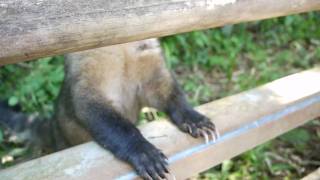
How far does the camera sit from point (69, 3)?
1.39 metres

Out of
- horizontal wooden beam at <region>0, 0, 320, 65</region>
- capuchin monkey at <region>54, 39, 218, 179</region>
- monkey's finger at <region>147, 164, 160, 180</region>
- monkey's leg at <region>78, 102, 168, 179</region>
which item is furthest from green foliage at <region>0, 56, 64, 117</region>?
horizontal wooden beam at <region>0, 0, 320, 65</region>

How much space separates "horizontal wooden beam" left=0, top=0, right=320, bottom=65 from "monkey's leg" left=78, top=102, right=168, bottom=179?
2.21ft

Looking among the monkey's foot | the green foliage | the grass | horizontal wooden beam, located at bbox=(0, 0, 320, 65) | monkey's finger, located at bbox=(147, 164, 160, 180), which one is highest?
horizontal wooden beam, located at bbox=(0, 0, 320, 65)

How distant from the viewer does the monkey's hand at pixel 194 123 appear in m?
2.30

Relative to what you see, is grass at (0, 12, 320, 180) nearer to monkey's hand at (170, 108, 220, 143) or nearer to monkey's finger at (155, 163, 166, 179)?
monkey's hand at (170, 108, 220, 143)

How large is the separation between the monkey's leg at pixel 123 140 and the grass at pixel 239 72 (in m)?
0.93

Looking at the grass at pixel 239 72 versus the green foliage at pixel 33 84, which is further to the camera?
the green foliage at pixel 33 84

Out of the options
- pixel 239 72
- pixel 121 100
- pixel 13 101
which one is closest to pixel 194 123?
pixel 121 100

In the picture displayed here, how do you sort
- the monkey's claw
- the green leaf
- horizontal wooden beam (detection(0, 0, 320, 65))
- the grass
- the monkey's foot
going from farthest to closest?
the green leaf, the grass, the monkey's claw, the monkey's foot, horizontal wooden beam (detection(0, 0, 320, 65))

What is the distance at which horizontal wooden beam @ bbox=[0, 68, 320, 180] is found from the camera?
1944 millimetres

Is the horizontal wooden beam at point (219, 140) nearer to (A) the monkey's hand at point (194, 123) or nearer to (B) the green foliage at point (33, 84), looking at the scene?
(A) the monkey's hand at point (194, 123)

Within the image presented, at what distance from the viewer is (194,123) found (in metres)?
2.48

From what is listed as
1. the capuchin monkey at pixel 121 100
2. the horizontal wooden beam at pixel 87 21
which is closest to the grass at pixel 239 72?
the capuchin monkey at pixel 121 100

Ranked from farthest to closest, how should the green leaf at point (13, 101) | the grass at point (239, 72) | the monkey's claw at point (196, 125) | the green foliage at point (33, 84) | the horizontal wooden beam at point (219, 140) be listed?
the green foliage at point (33, 84)
the green leaf at point (13, 101)
the grass at point (239, 72)
the monkey's claw at point (196, 125)
the horizontal wooden beam at point (219, 140)
